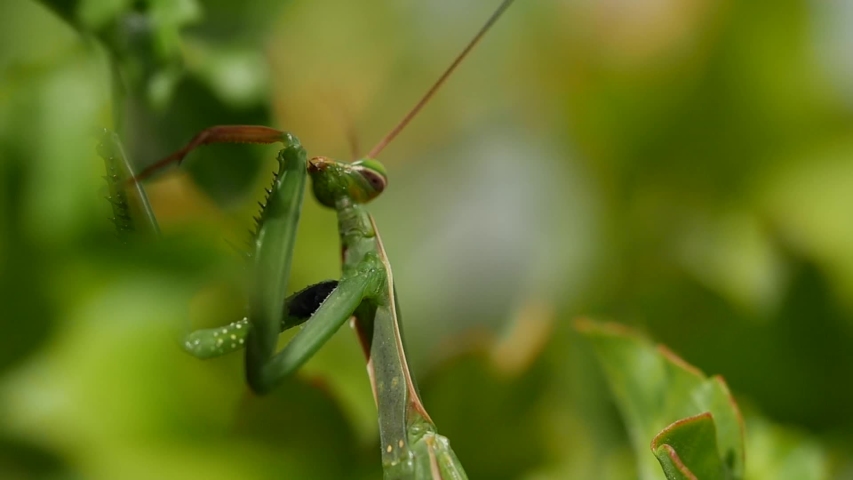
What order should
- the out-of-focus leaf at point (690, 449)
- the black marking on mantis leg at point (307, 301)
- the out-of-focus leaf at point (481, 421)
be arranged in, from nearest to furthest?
1. the out-of-focus leaf at point (690, 449)
2. the black marking on mantis leg at point (307, 301)
3. the out-of-focus leaf at point (481, 421)

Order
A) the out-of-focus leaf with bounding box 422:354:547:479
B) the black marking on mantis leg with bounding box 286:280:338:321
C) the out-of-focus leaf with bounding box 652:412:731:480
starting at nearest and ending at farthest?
the out-of-focus leaf with bounding box 652:412:731:480, the black marking on mantis leg with bounding box 286:280:338:321, the out-of-focus leaf with bounding box 422:354:547:479

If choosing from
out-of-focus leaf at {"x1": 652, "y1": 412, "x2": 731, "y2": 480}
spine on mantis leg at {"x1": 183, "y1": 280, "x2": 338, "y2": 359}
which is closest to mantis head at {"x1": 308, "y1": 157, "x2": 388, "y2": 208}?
spine on mantis leg at {"x1": 183, "y1": 280, "x2": 338, "y2": 359}

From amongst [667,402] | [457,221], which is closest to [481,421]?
[667,402]

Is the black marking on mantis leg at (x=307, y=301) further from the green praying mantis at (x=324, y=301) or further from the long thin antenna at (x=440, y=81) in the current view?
the long thin antenna at (x=440, y=81)

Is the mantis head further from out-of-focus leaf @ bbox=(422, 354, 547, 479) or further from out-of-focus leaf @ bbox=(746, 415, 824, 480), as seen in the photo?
out-of-focus leaf @ bbox=(746, 415, 824, 480)

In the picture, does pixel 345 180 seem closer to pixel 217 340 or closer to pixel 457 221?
pixel 217 340

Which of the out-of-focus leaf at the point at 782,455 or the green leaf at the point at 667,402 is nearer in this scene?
the green leaf at the point at 667,402

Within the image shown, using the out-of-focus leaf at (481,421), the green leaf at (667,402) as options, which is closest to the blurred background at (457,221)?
the out-of-focus leaf at (481,421)

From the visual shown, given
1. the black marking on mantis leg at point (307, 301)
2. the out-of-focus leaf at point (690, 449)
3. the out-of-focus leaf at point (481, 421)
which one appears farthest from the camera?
the out-of-focus leaf at point (481, 421)

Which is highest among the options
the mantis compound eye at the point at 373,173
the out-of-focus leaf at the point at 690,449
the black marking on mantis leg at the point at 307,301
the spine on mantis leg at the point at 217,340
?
the out-of-focus leaf at the point at 690,449
